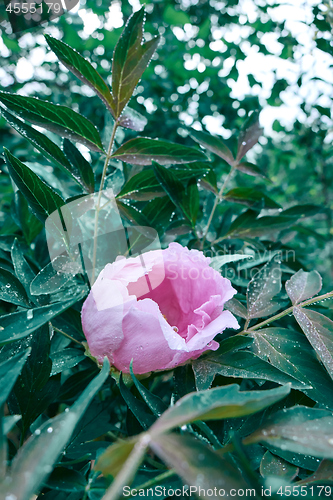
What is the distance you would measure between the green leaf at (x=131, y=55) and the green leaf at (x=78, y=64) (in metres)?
0.02

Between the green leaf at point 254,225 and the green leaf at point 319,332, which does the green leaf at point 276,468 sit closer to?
the green leaf at point 319,332

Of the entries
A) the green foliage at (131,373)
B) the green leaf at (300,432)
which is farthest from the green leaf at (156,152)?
the green leaf at (300,432)

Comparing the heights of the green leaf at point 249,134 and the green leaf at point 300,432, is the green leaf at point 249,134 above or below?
above

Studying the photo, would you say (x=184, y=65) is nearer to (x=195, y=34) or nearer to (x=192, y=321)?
(x=195, y=34)

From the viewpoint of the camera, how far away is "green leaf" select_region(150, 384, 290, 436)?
0.23 metres

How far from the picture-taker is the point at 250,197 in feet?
2.11

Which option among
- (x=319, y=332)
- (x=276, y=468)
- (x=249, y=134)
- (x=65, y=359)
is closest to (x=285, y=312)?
(x=319, y=332)

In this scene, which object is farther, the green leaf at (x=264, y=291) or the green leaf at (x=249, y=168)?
the green leaf at (x=249, y=168)

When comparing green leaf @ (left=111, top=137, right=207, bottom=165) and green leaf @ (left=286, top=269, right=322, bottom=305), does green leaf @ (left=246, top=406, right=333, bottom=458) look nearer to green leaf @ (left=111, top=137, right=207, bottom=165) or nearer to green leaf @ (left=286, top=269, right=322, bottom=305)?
green leaf @ (left=286, top=269, right=322, bottom=305)

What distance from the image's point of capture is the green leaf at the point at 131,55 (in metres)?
0.46

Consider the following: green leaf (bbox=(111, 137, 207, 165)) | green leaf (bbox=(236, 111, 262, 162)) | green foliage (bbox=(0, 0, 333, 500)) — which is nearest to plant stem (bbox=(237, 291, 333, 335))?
green foliage (bbox=(0, 0, 333, 500))

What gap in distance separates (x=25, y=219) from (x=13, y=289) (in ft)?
0.73

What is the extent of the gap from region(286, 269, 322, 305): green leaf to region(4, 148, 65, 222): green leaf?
33 cm

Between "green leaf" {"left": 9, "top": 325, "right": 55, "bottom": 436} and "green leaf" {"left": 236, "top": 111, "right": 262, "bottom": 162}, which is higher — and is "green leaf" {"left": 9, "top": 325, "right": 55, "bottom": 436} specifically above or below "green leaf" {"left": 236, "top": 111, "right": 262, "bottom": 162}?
below
